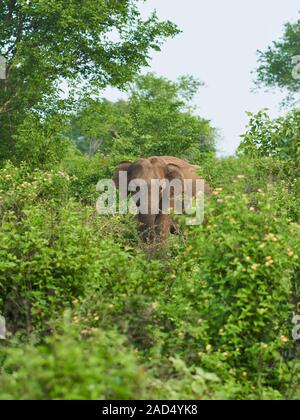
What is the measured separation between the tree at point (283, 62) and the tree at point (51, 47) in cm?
2022

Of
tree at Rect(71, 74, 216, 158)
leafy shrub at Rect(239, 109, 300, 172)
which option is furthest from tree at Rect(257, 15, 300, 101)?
leafy shrub at Rect(239, 109, 300, 172)

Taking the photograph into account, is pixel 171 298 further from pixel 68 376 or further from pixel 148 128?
pixel 148 128

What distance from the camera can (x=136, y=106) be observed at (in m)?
30.1

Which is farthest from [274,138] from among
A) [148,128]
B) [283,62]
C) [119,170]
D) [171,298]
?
[283,62]

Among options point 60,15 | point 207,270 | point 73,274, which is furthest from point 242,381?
point 60,15

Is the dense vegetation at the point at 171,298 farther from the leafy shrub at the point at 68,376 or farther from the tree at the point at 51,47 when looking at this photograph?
the tree at the point at 51,47

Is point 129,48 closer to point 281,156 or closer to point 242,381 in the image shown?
point 281,156

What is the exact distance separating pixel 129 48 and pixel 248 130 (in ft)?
33.2

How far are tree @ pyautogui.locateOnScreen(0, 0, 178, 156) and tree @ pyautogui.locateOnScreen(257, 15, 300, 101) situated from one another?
20.2 meters

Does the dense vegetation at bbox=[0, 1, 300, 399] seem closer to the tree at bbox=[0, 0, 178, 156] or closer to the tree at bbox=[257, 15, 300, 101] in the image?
the tree at bbox=[0, 0, 178, 156]

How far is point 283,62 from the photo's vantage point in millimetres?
43375

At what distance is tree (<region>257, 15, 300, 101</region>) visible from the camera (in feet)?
140

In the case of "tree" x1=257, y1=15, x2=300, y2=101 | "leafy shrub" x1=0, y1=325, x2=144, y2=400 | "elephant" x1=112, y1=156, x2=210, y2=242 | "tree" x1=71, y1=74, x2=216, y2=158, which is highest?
"tree" x1=257, y1=15, x2=300, y2=101

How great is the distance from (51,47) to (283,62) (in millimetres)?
23102
